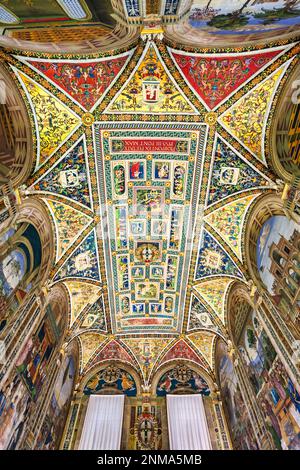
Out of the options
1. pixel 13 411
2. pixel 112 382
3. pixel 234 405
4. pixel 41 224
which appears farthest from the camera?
pixel 112 382

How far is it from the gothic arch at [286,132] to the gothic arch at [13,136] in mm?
7767

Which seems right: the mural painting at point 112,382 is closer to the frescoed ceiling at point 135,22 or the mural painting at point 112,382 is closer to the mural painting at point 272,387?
the mural painting at point 272,387

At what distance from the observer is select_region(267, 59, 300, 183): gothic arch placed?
327 inches

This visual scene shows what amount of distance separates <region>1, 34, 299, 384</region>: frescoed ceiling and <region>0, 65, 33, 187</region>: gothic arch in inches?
11.6

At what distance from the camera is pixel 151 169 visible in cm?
1077

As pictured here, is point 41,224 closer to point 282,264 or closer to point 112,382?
point 282,264

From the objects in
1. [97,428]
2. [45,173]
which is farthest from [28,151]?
[97,428]

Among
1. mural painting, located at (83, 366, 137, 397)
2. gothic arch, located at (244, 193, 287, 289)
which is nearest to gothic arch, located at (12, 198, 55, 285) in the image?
gothic arch, located at (244, 193, 287, 289)

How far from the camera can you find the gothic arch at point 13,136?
813 centimetres

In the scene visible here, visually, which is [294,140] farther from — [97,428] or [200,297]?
[97,428]

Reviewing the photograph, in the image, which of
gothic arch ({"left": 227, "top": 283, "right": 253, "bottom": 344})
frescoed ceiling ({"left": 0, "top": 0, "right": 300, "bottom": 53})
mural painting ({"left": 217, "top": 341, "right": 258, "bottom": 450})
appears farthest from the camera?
gothic arch ({"left": 227, "top": 283, "right": 253, "bottom": 344})

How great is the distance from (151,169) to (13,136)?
15.4ft

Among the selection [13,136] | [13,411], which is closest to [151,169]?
[13,136]

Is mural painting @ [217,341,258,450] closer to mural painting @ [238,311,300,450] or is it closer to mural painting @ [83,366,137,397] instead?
mural painting @ [238,311,300,450]
